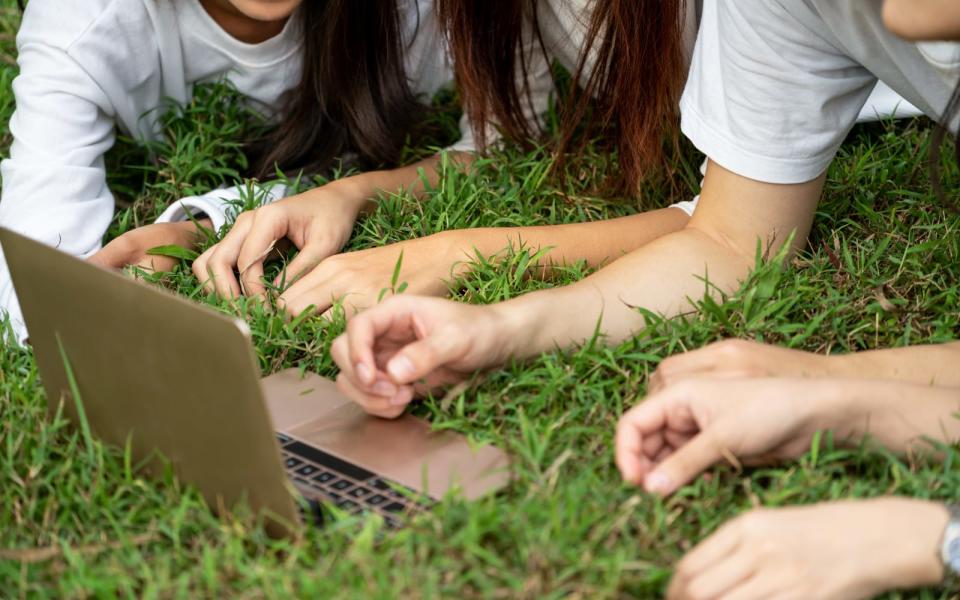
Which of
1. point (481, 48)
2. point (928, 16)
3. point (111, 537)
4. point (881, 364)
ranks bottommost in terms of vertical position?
point (111, 537)

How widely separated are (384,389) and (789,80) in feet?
2.45

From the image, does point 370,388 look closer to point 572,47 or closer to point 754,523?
point 754,523

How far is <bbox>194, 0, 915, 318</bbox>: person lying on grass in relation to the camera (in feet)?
6.10

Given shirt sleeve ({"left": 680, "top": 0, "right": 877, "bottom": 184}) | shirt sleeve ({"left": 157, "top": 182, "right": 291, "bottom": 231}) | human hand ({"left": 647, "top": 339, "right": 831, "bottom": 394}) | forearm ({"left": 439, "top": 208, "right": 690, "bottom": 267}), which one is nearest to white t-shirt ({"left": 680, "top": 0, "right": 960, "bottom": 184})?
shirt sleeve ({"left": 680, "top": 0, "right": 877, "bottom": 184})

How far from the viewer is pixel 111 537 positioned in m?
1.33

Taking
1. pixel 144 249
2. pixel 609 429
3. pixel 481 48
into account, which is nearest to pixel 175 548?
pixel 609 429

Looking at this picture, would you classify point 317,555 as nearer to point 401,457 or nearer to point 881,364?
point 401,457

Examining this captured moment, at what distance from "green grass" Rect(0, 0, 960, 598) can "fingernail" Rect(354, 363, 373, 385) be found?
0.14 metres

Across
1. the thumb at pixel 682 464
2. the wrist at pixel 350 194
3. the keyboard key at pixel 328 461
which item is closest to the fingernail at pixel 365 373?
the keyboard key at pixel 328 461

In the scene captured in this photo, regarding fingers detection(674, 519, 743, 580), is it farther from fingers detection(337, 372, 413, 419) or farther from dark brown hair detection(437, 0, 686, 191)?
dark brown hair detection(437, 0, 686, 191)

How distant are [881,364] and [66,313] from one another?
3.29 ft

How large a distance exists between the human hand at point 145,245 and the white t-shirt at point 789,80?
91 cm

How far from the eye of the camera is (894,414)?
4.51 ft

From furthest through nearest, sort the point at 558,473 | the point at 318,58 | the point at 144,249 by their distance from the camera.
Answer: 1. the point at 318,58
2. the point at 144,249
3. the point at 558,473
